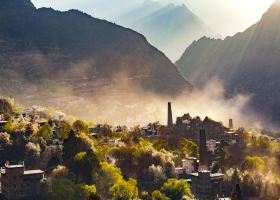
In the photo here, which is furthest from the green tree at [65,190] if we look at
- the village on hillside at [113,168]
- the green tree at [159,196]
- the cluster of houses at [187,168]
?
the green tree at [159,196]

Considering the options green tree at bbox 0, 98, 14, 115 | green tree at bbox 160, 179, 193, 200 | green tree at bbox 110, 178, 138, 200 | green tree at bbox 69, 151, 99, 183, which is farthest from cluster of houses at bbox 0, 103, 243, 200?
green tree at bbox 0, 98, 14, 115

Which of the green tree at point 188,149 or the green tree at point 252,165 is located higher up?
the green tree at point 188,149

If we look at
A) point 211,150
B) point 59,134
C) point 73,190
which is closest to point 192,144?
point 211,150

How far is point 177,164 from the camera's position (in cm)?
12756

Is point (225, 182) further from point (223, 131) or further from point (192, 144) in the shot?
point (223, 131)

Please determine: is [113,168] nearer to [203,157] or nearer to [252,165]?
[203,157]

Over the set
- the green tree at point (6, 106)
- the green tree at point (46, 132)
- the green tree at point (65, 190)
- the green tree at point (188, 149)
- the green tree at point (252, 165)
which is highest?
the green tree at point (6, 106)

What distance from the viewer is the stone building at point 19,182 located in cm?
9219

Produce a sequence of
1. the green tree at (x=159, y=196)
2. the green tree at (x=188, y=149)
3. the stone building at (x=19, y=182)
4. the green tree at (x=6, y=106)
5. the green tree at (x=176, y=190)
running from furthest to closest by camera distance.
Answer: the green tree at (x=6, y=106) → the green tree at (x=188, y=149) → the green tree at (x=176, y=190) → the green tree at (x=159, y=196) → the stone building at (x=19, y=182)

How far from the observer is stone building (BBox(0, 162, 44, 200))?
92.2 meters

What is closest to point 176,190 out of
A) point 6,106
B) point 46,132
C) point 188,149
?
point 46,132

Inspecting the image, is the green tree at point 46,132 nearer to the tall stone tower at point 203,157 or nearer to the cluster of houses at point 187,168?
the cluster of houses at point 187,168

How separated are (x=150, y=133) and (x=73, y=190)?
7547 cm

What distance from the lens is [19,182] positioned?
3654 inches
